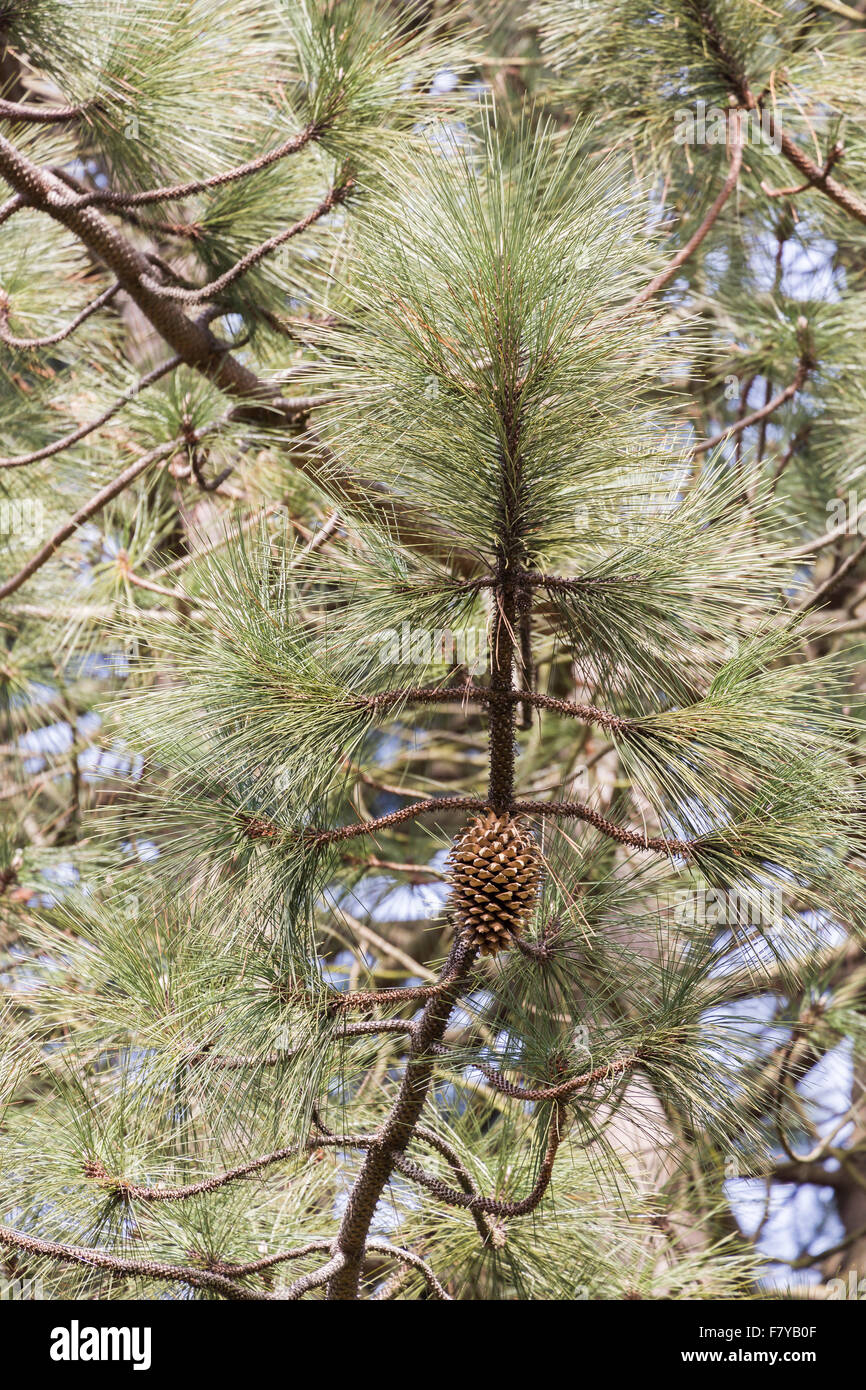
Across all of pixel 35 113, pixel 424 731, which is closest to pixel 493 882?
pixel 424 731

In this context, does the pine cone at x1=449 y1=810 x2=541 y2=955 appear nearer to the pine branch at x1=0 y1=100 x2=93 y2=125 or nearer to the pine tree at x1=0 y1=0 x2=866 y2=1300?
the pine tree at x1=0 y1=0 x2=866 y2=1300

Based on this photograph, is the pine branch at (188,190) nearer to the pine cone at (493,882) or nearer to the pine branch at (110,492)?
the pine branch at (110,492)

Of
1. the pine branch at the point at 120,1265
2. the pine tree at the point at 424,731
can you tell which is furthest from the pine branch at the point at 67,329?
the pine branch at the point at 120,1265

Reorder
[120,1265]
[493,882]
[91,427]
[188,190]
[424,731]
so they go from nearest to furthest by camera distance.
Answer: [493,882]
[120,1265]
[424,731]
[188,190]
[91,427]

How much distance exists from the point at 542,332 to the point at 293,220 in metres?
0.91

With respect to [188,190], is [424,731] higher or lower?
lower

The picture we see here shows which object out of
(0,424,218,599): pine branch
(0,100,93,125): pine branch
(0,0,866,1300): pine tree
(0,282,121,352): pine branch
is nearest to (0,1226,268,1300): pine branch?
(0,0,866,1300): pine tree

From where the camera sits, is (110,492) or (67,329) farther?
(110,492)

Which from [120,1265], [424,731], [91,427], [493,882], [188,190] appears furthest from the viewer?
[91,427]

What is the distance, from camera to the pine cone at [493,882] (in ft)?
3.17

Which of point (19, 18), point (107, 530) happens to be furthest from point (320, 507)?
point (19, 18)

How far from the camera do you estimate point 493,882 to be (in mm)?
964

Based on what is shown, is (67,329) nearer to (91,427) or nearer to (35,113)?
(91,427)

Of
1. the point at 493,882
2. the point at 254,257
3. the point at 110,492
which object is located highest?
the point at 254,257
